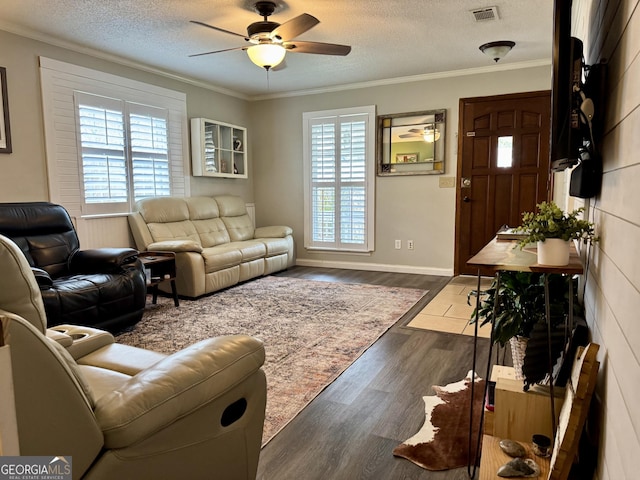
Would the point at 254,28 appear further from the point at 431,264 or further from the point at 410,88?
the point at 431,264

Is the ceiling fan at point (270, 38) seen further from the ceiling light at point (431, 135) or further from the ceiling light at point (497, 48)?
the ceiling light at point (431, 135)

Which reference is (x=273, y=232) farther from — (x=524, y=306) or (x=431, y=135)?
(x=524, y=306)

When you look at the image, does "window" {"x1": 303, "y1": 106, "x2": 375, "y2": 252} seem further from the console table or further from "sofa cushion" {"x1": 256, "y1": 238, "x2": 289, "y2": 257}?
the console table

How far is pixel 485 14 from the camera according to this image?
3379 mm

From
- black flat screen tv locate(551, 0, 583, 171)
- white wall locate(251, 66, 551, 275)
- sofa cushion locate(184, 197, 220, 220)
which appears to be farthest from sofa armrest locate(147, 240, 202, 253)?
black flat screen tv locate(551, 0, 583, 171)

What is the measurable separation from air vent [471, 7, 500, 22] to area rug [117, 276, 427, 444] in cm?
248

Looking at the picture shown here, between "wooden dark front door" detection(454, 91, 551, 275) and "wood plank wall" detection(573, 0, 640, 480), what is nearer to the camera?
"wood plank wall" detection(573, 0, 640, 480)

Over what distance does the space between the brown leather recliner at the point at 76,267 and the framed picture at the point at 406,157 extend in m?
3.36

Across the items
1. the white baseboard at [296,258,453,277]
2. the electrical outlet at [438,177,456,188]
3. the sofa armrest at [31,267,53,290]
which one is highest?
the electrical outlet at [438,177,456,188]

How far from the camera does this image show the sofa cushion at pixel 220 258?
4.36m

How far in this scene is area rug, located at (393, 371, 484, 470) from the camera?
67.8 inches

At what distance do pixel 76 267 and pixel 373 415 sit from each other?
2.66 meters

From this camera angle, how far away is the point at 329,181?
5.91 m

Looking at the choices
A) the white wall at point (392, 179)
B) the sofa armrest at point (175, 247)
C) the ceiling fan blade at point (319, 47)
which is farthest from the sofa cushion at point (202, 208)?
the ceiling fan blade at point (319, 47)
